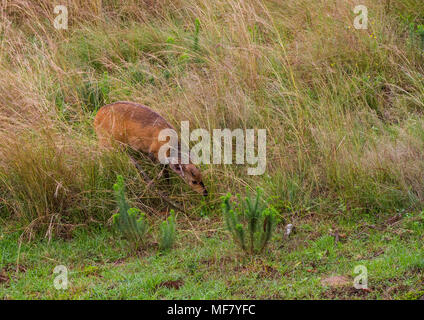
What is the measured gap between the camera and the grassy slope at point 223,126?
16.2 feet

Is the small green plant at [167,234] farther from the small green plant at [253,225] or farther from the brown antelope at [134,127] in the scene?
the brown antelope at [134,127]

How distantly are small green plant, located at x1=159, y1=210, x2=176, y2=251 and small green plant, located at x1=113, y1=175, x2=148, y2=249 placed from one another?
16 centimetres

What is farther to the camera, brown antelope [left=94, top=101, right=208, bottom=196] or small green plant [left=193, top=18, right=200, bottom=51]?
small green plant [left=193, top=18, right=200, bottom=51]

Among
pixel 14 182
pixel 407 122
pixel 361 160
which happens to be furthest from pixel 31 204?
pixel 407 122

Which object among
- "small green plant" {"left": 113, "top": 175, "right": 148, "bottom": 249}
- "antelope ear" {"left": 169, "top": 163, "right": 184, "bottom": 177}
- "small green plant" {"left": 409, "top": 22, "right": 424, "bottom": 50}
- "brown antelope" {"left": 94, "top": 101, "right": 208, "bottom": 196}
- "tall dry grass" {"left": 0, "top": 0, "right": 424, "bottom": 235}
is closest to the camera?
"small green plant" {"left": 113, "top": 175, "right": 148, "bottom": 249}

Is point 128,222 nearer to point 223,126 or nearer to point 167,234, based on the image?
point 167,234

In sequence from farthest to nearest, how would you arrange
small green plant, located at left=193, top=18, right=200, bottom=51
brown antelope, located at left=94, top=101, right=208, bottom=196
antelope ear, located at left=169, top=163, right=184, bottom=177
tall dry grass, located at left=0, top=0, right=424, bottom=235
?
small green plant, located at left=193, top=18, right=200, bottom=51 → brown antelope, located at left=94, top=101, right=208, bottom=196 → antelope ear, located at left=169, top=163, right=184, bottom=177 → tall dry grass, located at left=0, top=0, right=424, bottom=235

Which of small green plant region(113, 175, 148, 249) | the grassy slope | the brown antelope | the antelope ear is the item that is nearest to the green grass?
the grassy slope

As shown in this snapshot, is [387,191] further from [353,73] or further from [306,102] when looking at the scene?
[353,73]

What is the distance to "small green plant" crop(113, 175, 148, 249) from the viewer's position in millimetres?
5195

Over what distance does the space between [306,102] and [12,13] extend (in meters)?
5.16

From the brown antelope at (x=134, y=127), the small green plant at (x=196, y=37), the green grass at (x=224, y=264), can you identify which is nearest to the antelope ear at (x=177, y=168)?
the brown antelope at (x=134, y=127)

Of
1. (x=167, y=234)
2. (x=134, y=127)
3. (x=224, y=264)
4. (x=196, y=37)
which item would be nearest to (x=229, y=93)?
(x=134, y=127)

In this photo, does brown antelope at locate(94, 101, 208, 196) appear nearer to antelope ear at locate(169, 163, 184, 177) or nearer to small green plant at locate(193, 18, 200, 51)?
antelope ear at locate(169, 163, 184, 177)
